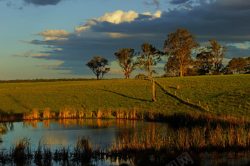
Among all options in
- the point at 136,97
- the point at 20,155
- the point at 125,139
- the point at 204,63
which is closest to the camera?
the point at 20,155

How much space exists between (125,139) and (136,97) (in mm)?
42478

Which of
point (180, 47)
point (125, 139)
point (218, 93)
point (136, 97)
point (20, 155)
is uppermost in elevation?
point (180, 47)

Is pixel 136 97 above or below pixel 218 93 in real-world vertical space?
below

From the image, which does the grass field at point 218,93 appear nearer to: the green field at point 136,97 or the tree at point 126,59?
the green field at point 136,97

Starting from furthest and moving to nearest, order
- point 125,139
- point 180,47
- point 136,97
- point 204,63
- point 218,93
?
point 204,63 < point 180,47 < point 136,97 < point 218,93 < point 125,139

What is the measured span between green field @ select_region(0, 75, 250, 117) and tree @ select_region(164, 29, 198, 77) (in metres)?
42.4

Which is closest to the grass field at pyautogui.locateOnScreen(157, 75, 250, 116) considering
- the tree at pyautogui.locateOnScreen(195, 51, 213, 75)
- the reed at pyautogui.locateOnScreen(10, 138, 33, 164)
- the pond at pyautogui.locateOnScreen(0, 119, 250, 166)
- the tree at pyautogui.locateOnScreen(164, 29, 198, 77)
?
the pond at pyautogui.locateOnScreen(0, 119, 250, 166)

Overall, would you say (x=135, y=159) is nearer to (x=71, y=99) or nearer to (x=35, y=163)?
(x=35, y=163)

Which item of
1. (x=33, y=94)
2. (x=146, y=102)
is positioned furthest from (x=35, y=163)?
(x=33, y=94)

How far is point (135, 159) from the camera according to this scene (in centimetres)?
2686

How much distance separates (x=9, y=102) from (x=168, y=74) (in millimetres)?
70119

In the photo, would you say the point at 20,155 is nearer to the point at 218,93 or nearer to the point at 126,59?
the point at 218,93

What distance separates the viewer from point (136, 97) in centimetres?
7744

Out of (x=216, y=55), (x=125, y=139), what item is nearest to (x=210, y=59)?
(x=216, y=55)
